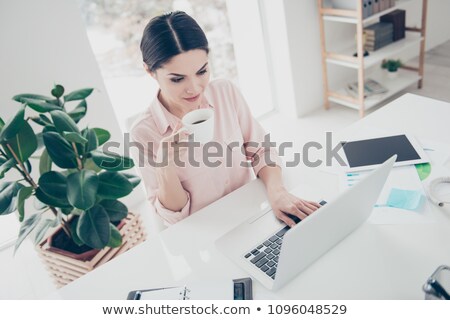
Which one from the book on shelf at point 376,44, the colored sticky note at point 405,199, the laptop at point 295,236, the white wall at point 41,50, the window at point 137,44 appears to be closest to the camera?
the laptop at point 295,236

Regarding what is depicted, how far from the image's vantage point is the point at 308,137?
2.80 metres

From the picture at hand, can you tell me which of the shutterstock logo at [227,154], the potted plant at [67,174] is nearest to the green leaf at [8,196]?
the potted plant at [67,174]

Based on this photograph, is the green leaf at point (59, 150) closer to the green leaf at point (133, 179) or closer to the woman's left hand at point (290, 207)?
the green leaf at point (133, 179)

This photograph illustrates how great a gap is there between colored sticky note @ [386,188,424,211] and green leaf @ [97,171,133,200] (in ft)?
2.67

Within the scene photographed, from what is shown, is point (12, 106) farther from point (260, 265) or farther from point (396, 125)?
point (396, 125)

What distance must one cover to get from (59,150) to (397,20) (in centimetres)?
271

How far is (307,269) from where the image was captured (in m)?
0.90

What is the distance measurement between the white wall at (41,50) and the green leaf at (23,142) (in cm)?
56

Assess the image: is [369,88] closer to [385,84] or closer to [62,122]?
[385,84]

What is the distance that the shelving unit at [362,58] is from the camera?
2.56 meters

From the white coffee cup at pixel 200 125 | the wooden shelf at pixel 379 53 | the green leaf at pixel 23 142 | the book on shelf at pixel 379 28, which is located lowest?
the wooden shelf at pixel 379 53

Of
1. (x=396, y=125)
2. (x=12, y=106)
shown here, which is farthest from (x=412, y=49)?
(x=12, y=106)

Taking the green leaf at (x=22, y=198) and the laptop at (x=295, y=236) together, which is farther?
the green leaf at (x=22, y=198)

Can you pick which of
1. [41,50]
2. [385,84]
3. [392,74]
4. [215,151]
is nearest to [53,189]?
[215,151]
